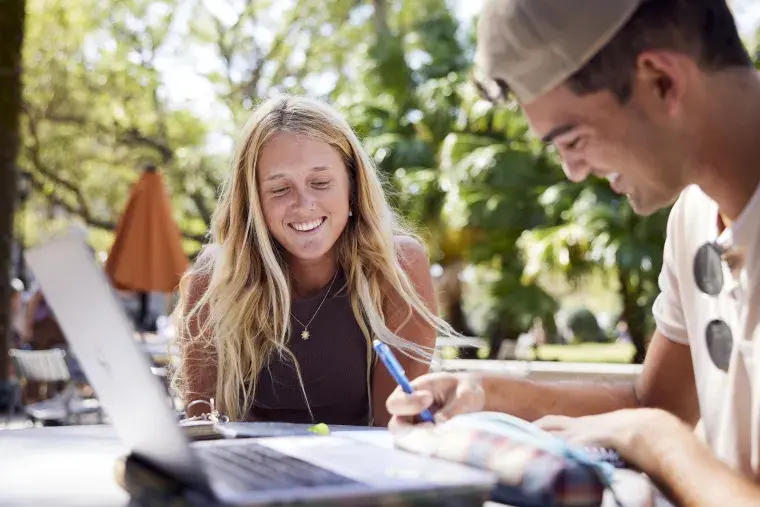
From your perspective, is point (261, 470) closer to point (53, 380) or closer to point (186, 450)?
point (186, 450)

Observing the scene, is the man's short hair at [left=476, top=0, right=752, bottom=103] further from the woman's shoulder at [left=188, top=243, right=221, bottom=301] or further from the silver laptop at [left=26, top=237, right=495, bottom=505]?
the woman's shoulder at [left=188, top=243, right=221, bottom=301]

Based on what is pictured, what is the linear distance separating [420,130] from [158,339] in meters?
7.96

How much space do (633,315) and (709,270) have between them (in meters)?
11.6

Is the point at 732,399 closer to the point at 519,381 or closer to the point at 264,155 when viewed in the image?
the point at 519,381

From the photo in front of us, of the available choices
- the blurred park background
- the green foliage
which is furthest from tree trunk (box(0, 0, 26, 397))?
the green foliage

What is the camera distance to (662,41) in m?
1.11

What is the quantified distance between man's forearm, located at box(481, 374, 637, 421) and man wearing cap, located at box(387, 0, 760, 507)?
0.25m

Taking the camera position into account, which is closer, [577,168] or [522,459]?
[522,459]

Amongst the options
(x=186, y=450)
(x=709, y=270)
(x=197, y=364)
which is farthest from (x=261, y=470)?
(x=197, y=364)

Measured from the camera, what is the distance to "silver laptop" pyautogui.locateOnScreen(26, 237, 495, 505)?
95 cm

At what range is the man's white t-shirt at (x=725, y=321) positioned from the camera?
3.89ft

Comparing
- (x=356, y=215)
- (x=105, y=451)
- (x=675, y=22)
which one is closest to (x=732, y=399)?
(x=675, y=22)

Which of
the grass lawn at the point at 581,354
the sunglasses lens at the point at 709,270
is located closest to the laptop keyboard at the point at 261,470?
the sunglasses lens at the point at 709,270

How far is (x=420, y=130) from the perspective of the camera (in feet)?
49.9
